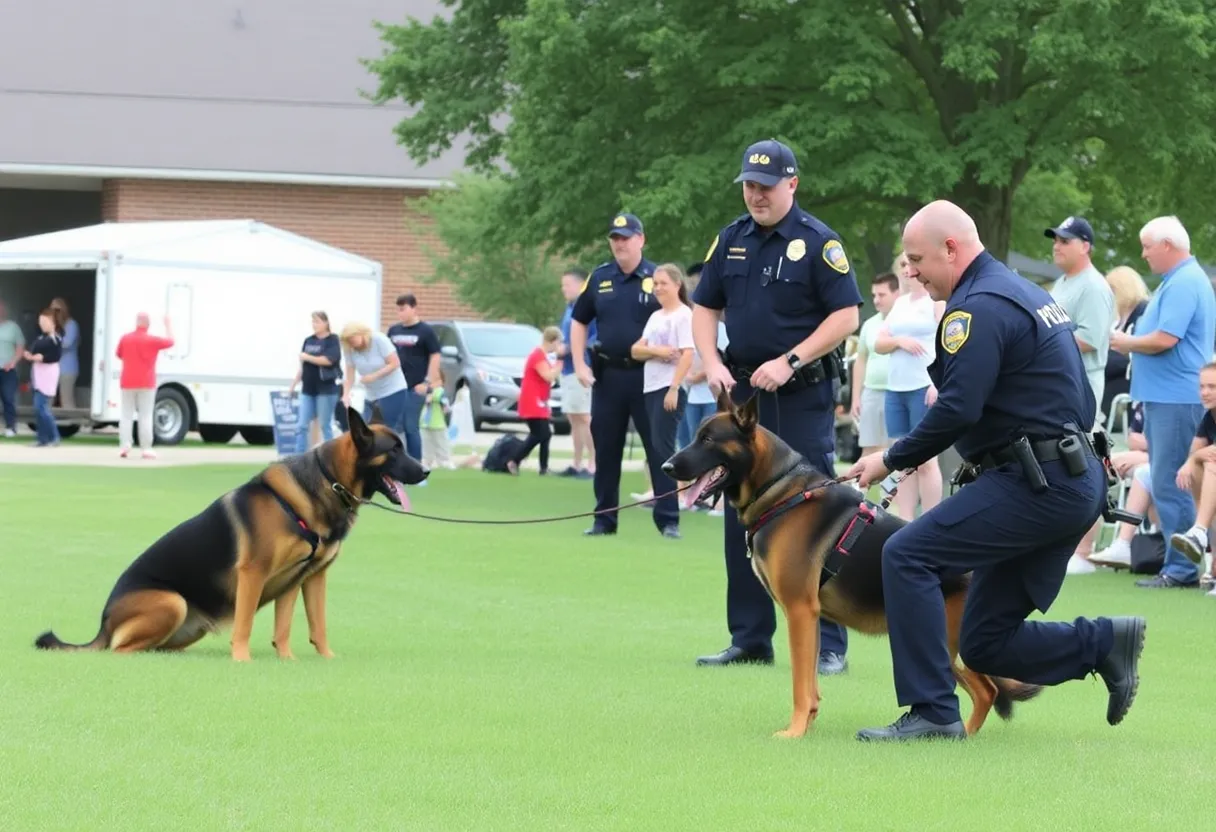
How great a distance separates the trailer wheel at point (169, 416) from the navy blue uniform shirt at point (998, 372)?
2225 centimetres

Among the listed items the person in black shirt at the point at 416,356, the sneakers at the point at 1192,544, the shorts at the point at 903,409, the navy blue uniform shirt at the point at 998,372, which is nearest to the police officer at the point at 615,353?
the shorts at the point at 903,409

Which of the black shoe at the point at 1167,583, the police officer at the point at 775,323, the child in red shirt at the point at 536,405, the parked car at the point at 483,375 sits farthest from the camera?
the parked car at the point at 483,375

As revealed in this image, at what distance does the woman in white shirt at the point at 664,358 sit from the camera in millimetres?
13938

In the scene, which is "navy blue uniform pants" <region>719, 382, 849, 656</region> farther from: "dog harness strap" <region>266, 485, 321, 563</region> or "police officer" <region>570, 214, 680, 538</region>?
"police officer" <region>570, 214, 680, 538</region>

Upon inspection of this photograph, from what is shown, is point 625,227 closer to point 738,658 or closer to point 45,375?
point 738,658

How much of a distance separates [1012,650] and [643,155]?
17380mm

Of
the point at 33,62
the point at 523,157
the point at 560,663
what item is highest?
the point at 33,62

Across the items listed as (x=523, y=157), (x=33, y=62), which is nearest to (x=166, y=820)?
(x=523, y=157)

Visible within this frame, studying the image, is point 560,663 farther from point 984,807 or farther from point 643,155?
point 643,155

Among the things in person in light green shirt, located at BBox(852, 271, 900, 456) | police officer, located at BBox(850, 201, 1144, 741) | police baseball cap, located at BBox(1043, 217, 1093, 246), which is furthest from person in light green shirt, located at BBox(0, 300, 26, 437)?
police officer, located at BBox(850, 201, 1144, 741)

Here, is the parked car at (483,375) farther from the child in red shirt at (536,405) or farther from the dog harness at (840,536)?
the dog harness at (840,536)

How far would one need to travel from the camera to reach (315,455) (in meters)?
8.21

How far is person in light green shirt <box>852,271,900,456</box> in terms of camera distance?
13.9 meters

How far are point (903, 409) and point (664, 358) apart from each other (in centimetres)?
191
